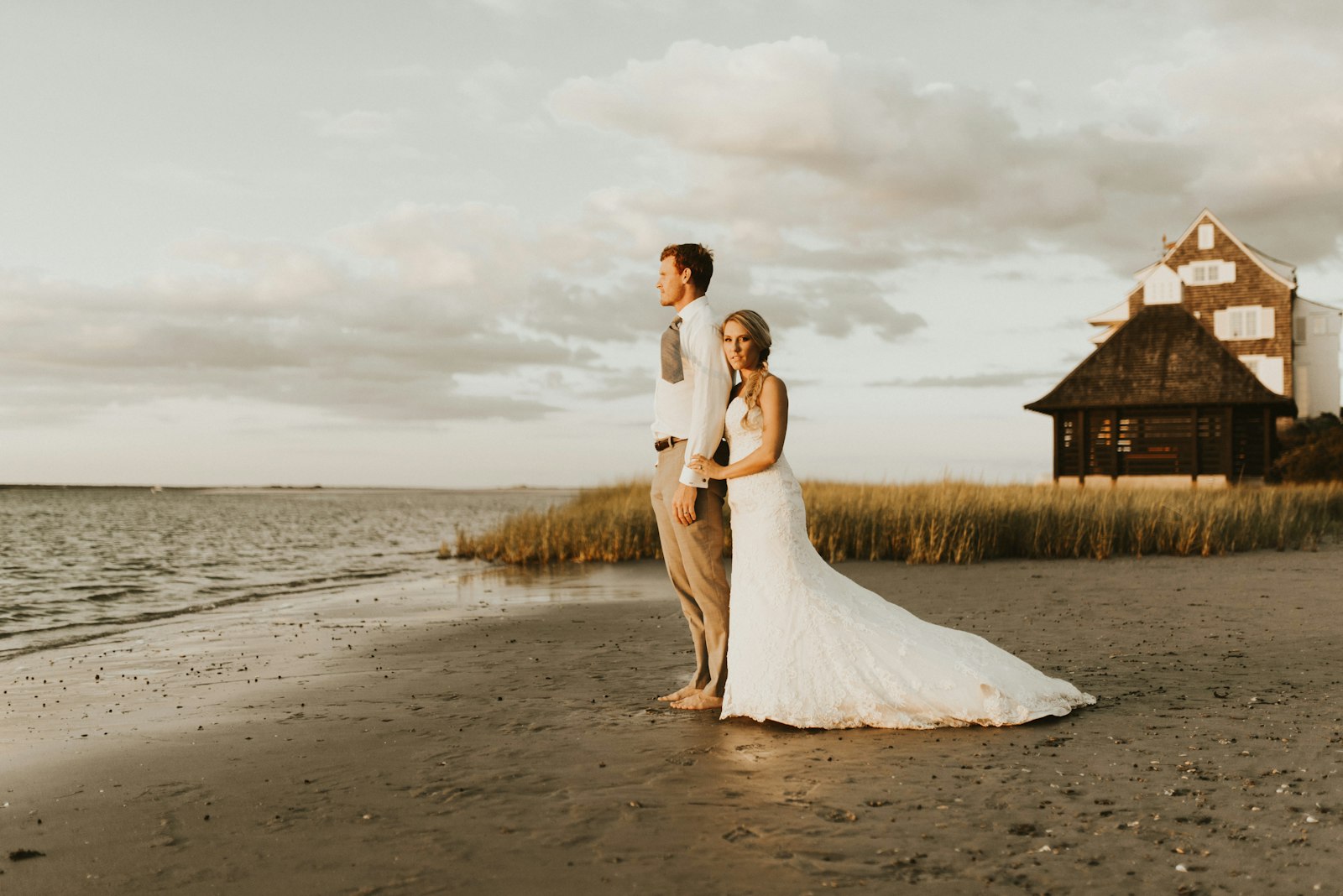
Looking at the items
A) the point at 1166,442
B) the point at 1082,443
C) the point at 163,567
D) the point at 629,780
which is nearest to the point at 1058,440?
the point at 1082,443

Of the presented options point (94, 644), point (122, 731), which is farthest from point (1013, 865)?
point (94, 644)

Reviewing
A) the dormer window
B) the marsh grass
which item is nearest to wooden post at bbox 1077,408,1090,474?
the dormer window

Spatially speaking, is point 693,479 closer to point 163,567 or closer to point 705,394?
point 705,394

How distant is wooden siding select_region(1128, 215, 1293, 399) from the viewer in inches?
1527

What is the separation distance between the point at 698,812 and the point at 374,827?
1.19m

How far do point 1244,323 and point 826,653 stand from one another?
4038 centimetres

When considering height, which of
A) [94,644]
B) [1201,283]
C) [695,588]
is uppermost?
[1201,283]

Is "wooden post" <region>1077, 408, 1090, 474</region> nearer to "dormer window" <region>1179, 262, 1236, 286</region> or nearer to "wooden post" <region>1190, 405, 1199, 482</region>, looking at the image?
"wooden post" <region>1190, 405, 1199, 482</region>

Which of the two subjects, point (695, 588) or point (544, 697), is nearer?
point (695, 588)

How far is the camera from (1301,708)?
18.5ft

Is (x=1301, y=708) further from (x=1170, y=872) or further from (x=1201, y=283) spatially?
(x=1201, y=283)

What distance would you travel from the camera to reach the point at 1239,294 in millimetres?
39562

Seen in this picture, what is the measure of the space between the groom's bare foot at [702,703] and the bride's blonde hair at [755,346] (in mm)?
1542

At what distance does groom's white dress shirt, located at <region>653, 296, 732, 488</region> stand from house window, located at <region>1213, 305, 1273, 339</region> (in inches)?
1569
